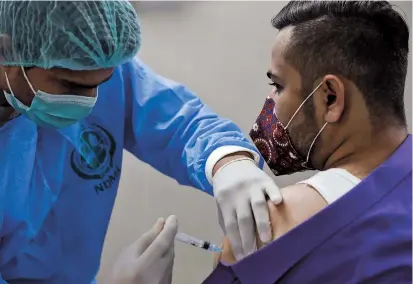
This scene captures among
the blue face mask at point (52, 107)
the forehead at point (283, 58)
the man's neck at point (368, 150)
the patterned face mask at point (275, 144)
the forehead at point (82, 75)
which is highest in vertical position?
the forehead at point (283, 58)

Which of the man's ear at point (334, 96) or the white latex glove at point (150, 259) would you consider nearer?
the man's ear at point (334, 96)

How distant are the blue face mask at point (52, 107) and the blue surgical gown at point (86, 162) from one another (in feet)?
0.25

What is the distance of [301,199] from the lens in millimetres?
900

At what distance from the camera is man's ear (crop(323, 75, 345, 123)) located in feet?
3.16

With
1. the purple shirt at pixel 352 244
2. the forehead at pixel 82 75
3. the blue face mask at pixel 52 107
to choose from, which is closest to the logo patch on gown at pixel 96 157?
the blue face mask at pixel 52 107

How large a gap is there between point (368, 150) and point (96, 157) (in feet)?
2.53

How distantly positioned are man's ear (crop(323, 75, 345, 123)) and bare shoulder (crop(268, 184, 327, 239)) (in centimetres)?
17

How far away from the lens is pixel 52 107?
3.80 feet

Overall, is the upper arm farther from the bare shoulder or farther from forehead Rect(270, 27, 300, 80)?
forehead Rect(270, 27, 300, 80)

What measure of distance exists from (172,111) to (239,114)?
0.73 m

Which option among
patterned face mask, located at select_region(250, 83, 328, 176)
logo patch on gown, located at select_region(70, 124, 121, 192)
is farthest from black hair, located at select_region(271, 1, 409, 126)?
logo patch on gown, located at select_region(70, 124, 121, 192)

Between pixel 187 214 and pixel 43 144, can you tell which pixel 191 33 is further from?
pixel 43 144

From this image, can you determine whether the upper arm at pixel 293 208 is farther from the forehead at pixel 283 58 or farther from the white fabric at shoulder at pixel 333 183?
the forehead at pixel 283 58

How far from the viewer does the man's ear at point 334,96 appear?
96 centimetres
